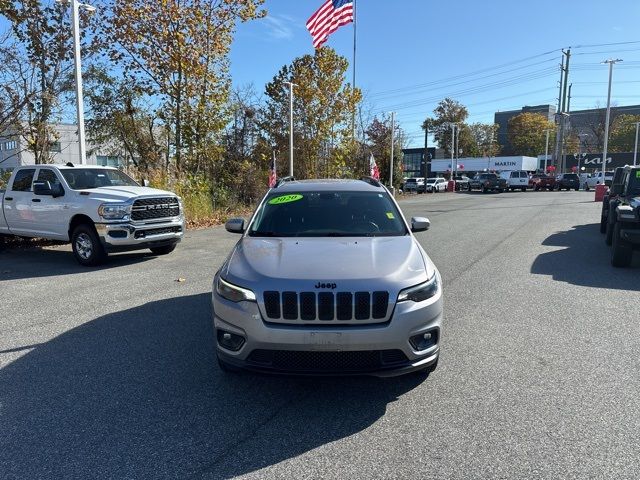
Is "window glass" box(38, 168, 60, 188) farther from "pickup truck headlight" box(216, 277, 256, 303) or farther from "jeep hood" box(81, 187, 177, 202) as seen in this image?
"pickup truck headlight" box(216, 277, 256, 303)

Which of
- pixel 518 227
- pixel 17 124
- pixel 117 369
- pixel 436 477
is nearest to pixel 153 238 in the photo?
pixel 117 369

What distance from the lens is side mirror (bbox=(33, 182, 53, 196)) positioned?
9508 mm

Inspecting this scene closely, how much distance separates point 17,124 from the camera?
49.2 feet

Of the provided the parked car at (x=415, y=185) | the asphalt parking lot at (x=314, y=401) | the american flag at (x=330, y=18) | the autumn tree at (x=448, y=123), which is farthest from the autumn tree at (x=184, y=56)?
the autumn tree at (x=448, y=123)

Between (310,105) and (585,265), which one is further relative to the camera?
(310,105)

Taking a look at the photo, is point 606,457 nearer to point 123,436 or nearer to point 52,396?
point 123,436

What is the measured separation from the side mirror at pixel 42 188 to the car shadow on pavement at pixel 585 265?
31.1 ft

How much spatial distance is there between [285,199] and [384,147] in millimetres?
40184

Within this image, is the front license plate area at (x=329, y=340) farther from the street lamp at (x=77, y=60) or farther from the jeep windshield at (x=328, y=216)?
the street lamp at (x=77, y=60)

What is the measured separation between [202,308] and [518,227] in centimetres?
1240

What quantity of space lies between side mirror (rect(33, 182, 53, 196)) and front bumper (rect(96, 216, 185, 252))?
150 centimetres

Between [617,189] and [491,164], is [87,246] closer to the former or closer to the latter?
[617,189]

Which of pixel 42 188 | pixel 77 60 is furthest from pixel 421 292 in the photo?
pixel 77 60

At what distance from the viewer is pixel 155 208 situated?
9.70 metres
